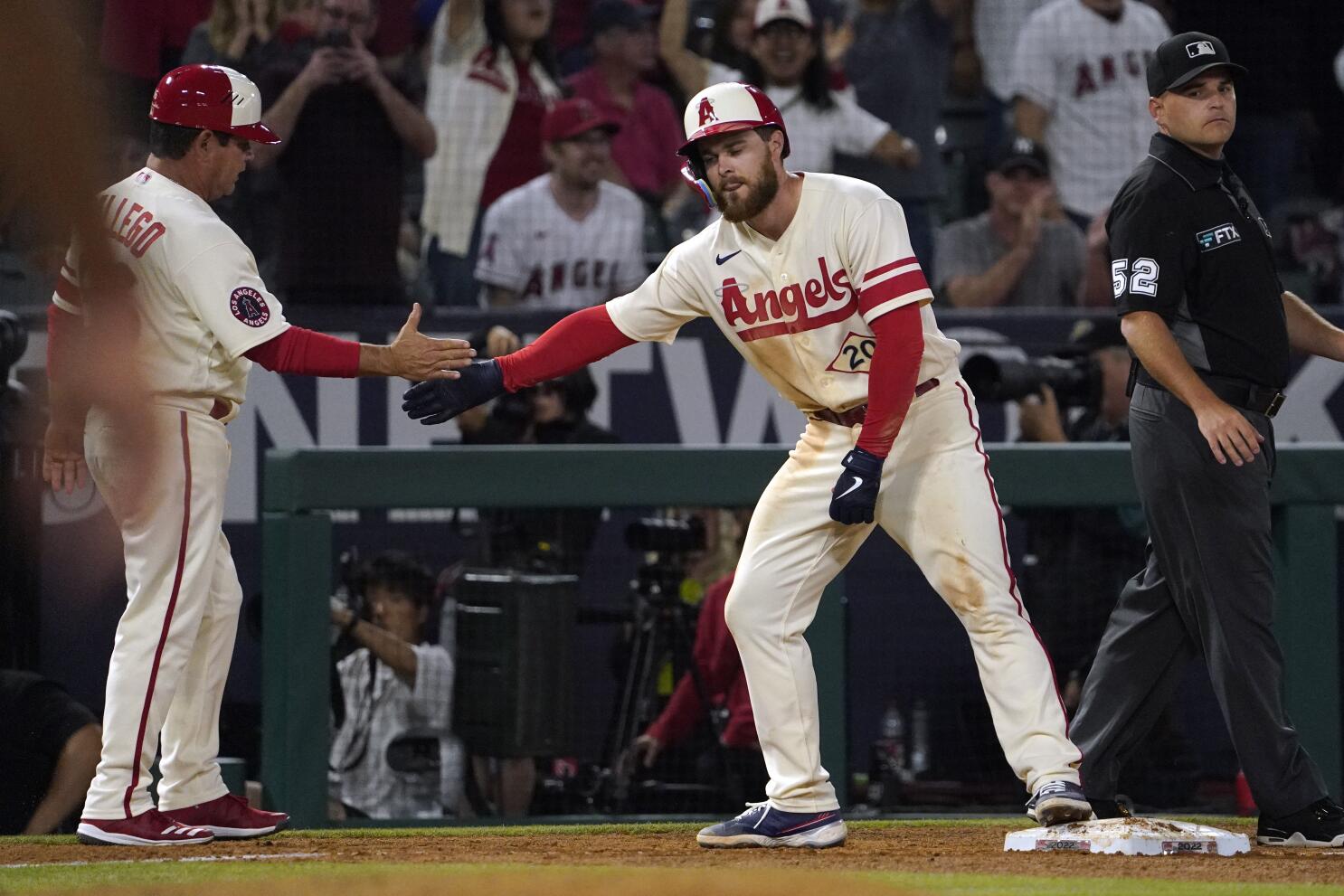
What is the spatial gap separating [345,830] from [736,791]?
1.19 m

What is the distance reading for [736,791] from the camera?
5.63 meters

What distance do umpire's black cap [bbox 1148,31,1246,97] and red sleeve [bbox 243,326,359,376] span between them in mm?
2026

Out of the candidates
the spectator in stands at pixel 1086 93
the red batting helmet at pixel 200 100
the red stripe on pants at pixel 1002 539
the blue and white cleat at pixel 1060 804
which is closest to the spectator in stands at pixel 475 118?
the spectator in stands at pixel 1086 93

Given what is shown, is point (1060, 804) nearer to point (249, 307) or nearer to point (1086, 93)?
point (249, 307)

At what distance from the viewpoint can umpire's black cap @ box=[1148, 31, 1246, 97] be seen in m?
4.40

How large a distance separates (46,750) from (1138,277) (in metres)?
3.35

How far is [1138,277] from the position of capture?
172 inches

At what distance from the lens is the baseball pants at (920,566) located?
4289 mm

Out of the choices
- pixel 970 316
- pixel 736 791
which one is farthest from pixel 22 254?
pixel 970 316

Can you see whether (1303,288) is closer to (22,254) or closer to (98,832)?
(98,832)

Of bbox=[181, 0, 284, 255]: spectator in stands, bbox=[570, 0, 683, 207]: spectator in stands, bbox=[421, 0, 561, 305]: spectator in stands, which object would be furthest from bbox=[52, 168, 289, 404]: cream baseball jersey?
bbox=[570, 0, 683, 207]: spectator in stands

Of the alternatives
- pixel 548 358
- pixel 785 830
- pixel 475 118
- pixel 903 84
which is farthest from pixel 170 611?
pixel 903 84

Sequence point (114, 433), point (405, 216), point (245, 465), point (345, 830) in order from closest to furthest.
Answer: point (114, 433), point (345, 830), point (245, 465), point (405, 216)

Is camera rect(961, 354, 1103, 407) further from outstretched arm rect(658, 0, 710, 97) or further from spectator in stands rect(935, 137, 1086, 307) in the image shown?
outstretched arm rect(658, 0, 710, 97)
